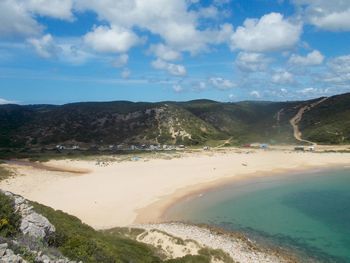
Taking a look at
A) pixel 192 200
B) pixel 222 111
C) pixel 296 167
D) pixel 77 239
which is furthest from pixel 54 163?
pixel 222 111

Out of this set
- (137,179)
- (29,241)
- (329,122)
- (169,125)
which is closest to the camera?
(29,241)

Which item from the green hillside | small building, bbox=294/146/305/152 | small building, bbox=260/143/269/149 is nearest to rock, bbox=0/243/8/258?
small building, bbox=294/146/305/152

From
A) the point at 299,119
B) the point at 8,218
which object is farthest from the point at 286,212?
the point at 299,119

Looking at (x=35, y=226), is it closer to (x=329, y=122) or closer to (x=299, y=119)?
(x=329, y=122)

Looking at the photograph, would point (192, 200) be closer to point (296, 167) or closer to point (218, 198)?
point (218, 198)

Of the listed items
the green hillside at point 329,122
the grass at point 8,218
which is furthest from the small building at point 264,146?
the grass at point 8,218

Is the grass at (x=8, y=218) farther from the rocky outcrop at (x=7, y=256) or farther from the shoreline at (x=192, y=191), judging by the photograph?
the shoreline at (x=192, y=191)
